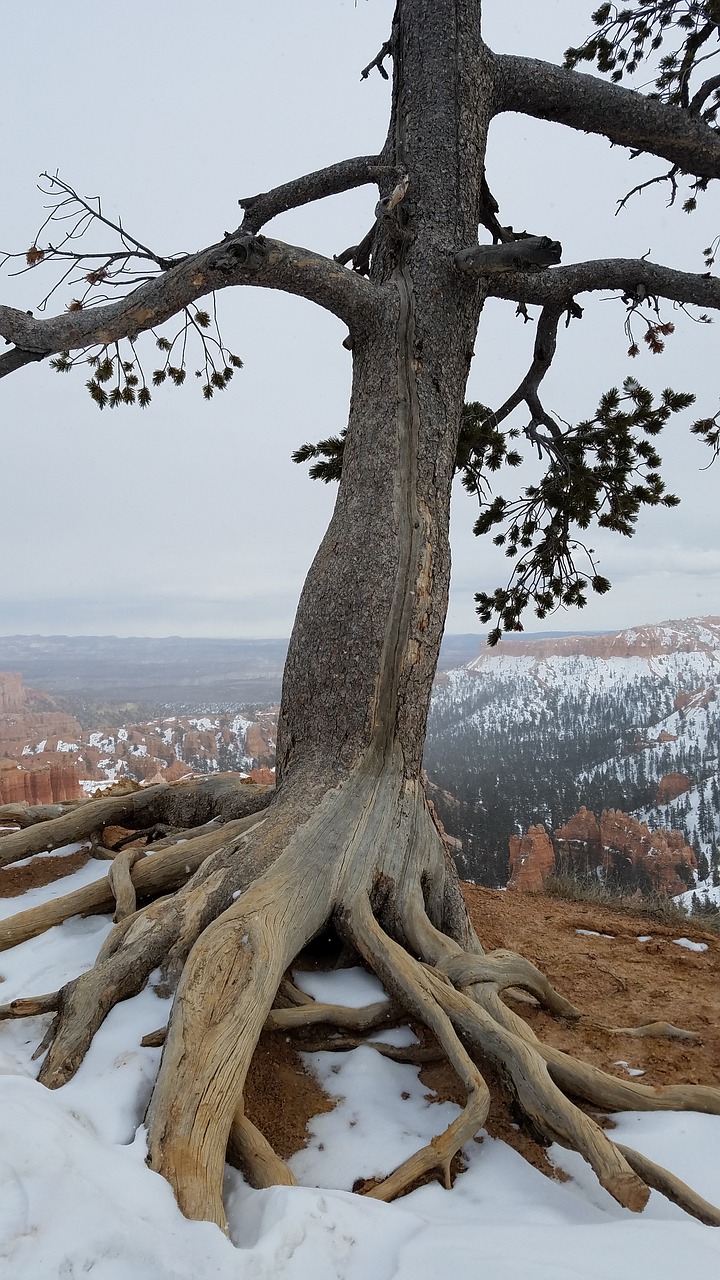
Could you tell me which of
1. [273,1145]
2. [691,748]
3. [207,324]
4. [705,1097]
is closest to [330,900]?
[273,1145]

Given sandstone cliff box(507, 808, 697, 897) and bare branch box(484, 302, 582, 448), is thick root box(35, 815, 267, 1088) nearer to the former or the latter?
bare branch box(484, 302, 582, 448)

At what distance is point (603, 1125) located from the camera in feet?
7.13

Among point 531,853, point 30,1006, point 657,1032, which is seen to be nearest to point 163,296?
point 30,1006

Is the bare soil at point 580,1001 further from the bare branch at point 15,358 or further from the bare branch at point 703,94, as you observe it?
the bare branch at point 703,94

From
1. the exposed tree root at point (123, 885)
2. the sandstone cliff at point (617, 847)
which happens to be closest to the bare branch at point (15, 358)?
the exposed tree root at point (123, 885)

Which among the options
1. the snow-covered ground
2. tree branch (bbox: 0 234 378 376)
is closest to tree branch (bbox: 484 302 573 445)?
tree branch (bbox: 0 234 378 376)

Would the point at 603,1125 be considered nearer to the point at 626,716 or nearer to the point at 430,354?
the point at 430,354

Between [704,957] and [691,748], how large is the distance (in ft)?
279

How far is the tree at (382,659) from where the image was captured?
6.88 ft

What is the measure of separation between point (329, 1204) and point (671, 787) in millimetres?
72555

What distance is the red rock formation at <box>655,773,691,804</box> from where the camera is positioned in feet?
214

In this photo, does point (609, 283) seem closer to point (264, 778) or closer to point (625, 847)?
point (264, 778)

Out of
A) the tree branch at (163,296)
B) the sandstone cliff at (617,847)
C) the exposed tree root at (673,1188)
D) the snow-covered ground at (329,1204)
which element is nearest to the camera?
the snow-covered ground at (329,1204)

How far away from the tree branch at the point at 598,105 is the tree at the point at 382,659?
0.04ft
